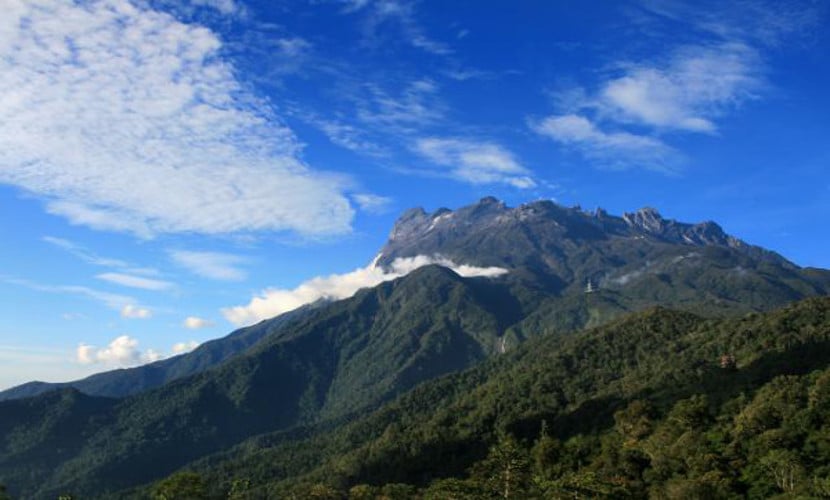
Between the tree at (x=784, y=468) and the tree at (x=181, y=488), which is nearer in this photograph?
the tree at (x=181, y=488)

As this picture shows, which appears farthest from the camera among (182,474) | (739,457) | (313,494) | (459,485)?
(313,494)

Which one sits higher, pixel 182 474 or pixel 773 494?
pixel 182 474

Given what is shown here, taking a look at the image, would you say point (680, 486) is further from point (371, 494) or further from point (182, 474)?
point (182, 474)

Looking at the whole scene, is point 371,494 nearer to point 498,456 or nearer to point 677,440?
point 498,456

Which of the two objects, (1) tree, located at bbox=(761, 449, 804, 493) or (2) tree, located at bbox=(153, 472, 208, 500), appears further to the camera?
(1) tree, located at bbox=(761, 449, 804, 493)

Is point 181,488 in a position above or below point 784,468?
above

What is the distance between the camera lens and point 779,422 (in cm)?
16875

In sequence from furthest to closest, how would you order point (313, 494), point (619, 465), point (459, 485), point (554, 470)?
point (554, 470), point (619, 465), point (313, 494), point (459, 485)

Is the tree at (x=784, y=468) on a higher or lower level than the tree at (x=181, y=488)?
lower

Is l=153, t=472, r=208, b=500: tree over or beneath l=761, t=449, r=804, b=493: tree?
over

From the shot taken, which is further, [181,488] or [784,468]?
[784,468]

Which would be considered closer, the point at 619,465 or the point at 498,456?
the point at 498,456

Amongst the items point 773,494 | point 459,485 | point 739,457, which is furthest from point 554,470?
point 459,485

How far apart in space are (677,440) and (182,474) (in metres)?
120
